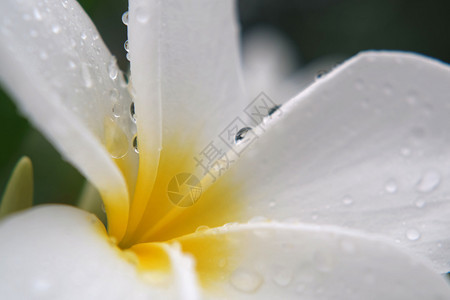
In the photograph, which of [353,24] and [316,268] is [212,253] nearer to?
[316,268]

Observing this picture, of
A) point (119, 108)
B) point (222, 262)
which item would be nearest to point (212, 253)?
point (222, 262)

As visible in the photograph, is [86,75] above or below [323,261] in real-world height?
above

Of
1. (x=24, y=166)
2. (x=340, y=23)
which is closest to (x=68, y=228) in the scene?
(x=24, y=166)

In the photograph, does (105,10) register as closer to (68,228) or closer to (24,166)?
(24,166)

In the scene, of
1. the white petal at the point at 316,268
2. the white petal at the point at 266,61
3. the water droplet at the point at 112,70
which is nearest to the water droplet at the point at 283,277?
the white petal at the point at 316,268

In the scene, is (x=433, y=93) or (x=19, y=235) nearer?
(x=19, y=235)

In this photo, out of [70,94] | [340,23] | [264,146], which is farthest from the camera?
[340,23]

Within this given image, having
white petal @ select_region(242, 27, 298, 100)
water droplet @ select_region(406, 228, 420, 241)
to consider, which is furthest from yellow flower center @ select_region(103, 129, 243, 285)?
white petal @ select_region(242, 27, 298, 100)

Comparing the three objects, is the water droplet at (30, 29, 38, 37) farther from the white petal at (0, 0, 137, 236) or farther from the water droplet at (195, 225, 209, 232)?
the water droplet at (195, 225, 209, 232)
